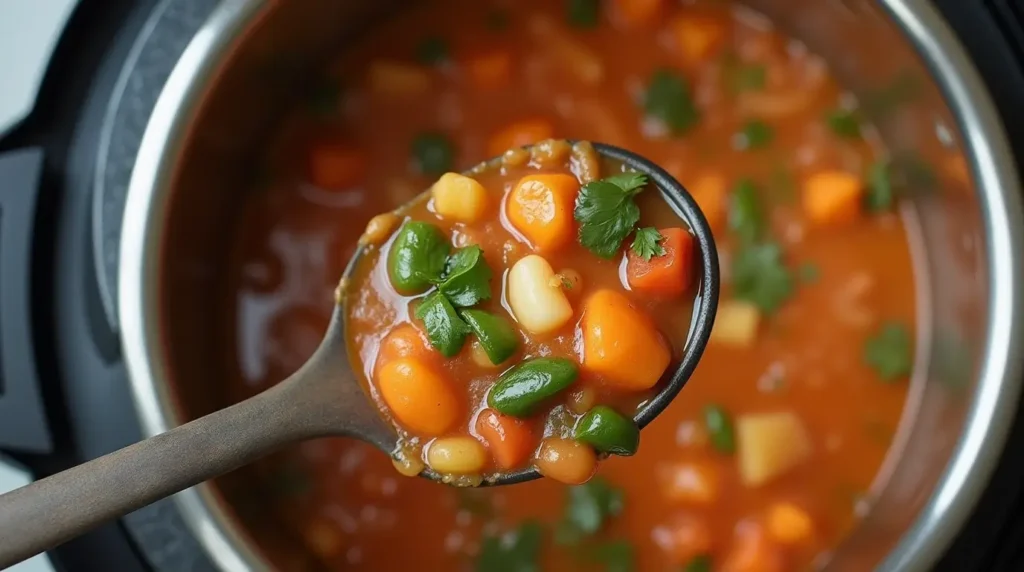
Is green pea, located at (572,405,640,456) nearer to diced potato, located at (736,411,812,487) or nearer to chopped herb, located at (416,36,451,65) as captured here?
diced potato, located at (736,411,812,487)

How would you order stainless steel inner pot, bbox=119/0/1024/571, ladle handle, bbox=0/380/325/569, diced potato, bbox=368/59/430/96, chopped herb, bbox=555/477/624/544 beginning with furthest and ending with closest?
diced potato, bbox=368/59/430/96, chopped herb, bbox=555/477/624/544, stainless steel inner pot, bbox=119/0/1024/571, ladle handle, bbox=0/380/325/569

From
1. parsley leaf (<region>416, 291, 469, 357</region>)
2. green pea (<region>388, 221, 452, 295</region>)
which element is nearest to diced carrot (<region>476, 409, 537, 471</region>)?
parsley leaf (<region>416, 291, 469, 357</region>)

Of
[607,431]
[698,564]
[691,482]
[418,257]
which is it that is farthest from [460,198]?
[698,564]

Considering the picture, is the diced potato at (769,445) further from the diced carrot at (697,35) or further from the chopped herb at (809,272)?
the diced carrot at (697,35)

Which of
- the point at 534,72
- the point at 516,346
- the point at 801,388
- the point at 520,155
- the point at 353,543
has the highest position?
the point at 534,72

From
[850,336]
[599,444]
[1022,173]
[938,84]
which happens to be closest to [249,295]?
[599,444]

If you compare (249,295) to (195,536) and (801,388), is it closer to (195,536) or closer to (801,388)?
(195,536)

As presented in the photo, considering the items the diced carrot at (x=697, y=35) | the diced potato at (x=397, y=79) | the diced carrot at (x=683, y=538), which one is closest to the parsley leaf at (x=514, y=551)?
the diced carrot at (x=683, y=538)
